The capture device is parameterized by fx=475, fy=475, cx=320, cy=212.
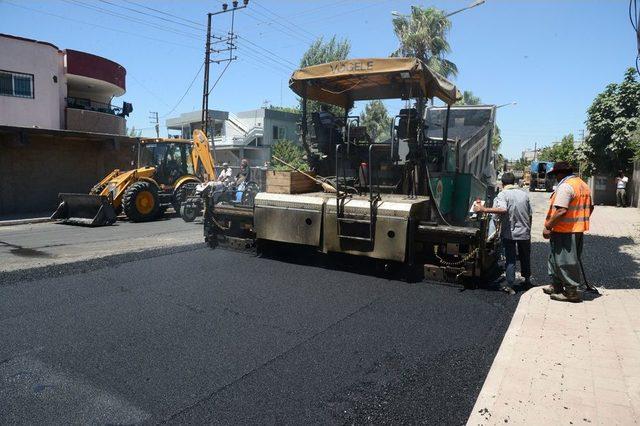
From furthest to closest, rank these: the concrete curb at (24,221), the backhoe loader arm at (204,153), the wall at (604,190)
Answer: the wall at (604,190)
the backhoe loader arm at (204,153)
the concrete curb at (24,221)

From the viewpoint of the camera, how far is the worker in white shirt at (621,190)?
65.8ft

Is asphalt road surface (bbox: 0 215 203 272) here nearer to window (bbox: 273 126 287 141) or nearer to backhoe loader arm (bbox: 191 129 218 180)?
backhoe loader arm (bbox: 191 129 218 180)

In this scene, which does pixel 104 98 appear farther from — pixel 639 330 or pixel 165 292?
pixel 639 330

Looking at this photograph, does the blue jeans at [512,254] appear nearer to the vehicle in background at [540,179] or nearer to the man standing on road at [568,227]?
the man standing on road at [568,227]

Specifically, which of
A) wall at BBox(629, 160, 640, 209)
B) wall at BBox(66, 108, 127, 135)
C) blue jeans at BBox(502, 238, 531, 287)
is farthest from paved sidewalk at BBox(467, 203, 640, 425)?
wall at BBox(66, 108, 127, 135)

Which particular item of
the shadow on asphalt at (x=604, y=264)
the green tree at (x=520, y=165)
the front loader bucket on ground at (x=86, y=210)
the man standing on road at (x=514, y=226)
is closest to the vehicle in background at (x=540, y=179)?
the green tree at (x=520, y=165)

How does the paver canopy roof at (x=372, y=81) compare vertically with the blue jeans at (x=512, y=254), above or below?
above

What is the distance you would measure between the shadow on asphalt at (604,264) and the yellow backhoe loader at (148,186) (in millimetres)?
9944

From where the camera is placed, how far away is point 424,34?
75.2ft

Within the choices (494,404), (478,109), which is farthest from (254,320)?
(478,109)

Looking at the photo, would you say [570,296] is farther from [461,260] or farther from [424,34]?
[424,34]

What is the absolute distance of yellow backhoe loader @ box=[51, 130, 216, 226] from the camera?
12820 mm

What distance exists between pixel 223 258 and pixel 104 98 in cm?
1955

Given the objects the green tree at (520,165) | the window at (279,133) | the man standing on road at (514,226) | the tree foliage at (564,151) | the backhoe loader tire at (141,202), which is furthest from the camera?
the green tree at (520,165)
